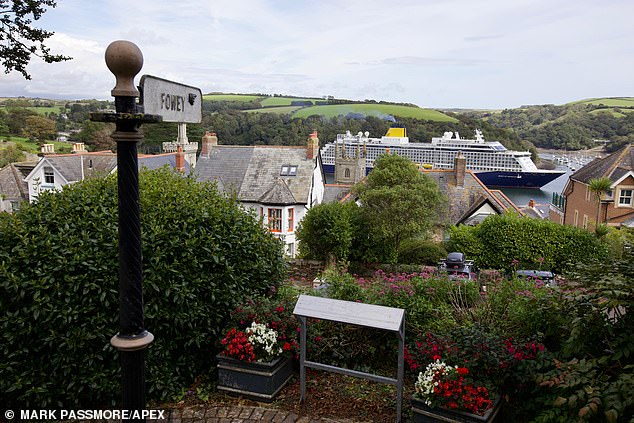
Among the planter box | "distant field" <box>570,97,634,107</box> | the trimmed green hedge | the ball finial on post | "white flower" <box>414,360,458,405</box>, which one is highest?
"distant field" <box>570,97,634,107</box>

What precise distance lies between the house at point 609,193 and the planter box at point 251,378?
24.4 metres

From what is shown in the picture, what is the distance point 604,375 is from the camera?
384 centimetres

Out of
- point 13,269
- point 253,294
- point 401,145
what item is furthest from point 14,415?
point 401,145

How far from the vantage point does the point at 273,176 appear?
101 ft

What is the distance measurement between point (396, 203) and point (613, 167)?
→ 54.9ft

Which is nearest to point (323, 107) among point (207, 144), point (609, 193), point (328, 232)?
point (207, 144)

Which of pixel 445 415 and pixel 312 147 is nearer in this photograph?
pixel 445 415

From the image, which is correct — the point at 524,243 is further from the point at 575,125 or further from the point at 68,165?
the point at 575,125

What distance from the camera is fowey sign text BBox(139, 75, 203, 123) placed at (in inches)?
90.7

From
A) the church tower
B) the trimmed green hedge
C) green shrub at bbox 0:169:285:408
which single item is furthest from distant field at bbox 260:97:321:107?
green shrub at bbox 0:169:285:408

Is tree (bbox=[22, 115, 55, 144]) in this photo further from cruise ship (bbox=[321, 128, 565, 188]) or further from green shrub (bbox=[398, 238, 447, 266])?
green shrub (bbox=[398, 238, 447, 266])

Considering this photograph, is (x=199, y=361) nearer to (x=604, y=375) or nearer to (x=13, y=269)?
(x=13, y=269)

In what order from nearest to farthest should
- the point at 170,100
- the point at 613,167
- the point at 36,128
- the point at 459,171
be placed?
1. the point at 170,100
2. the point at 613,167
3. the point at 459,171
4. the point at 36,128

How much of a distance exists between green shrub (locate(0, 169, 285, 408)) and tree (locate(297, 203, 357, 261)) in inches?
472
